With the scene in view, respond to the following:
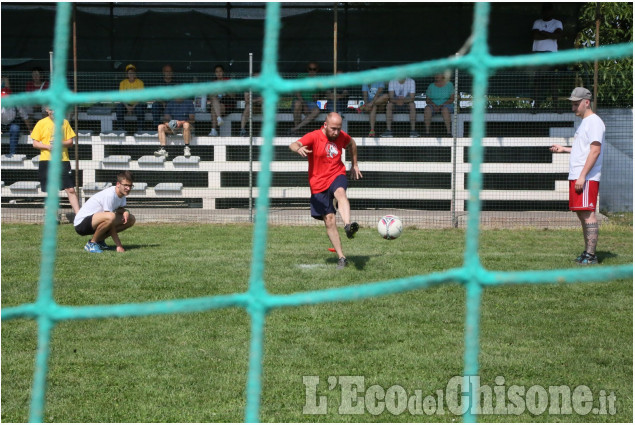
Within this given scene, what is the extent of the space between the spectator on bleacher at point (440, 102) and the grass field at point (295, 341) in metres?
4.31

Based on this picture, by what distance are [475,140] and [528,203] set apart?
10.5m

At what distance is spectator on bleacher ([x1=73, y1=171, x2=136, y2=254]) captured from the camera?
838cm

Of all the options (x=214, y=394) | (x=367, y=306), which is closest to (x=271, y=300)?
(x=214, y=394)

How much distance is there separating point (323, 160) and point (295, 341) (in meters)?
3.06

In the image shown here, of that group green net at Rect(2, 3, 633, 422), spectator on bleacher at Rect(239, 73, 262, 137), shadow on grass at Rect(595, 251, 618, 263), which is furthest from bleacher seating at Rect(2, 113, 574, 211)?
green net at Rect(2, 3, 633, 422)

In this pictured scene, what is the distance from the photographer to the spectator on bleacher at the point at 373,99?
12.4 metres

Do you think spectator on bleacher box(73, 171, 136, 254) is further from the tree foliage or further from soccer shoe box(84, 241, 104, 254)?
the tree foliage

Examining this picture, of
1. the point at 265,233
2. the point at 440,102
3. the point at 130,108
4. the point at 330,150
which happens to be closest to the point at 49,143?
the point at 130,108

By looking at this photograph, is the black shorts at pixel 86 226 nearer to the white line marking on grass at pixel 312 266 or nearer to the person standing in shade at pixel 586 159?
the white line marking on grass at pixel 312 266

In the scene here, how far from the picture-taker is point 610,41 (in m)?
14.1

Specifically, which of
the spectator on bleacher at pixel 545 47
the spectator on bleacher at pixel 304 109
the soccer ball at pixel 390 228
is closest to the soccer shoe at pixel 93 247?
the soccer ball at pixel 390 228

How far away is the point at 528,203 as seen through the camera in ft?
41.4

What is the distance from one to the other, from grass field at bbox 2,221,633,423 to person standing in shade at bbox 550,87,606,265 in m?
0.73

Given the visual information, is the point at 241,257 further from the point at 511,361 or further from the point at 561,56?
the point at 561,56
